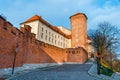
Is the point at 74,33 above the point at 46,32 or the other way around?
above

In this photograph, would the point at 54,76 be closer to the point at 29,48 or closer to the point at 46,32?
the point at 29,48

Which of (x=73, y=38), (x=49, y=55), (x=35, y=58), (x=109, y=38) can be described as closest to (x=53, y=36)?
(x=73, y=38)

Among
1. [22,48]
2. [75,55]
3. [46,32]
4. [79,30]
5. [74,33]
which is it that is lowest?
[75,55]

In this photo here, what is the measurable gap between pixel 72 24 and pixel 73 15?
154 inches

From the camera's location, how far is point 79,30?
182ft

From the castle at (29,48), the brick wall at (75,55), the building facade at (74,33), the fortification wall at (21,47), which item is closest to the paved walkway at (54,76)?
the fortification wall at (21,47)

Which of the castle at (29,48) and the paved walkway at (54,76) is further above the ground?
the castle at (29,48)

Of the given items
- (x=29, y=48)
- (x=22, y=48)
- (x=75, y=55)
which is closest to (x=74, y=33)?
(x=75, y=55)

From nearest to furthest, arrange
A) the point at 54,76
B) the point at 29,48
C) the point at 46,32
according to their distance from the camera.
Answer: the point at 54,76 → the point at 29,48 → the point at 46,32

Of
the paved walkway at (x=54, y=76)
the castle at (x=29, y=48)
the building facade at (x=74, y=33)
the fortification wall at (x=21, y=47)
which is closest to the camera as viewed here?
the paved walkway at (x=54, y=76)

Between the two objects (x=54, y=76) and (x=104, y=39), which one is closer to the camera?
(x=54, y=76)

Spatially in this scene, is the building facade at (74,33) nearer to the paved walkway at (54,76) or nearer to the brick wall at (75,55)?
the brick wall at (75,55)

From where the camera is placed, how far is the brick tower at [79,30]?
54938mm

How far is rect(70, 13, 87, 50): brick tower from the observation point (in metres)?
54.9
